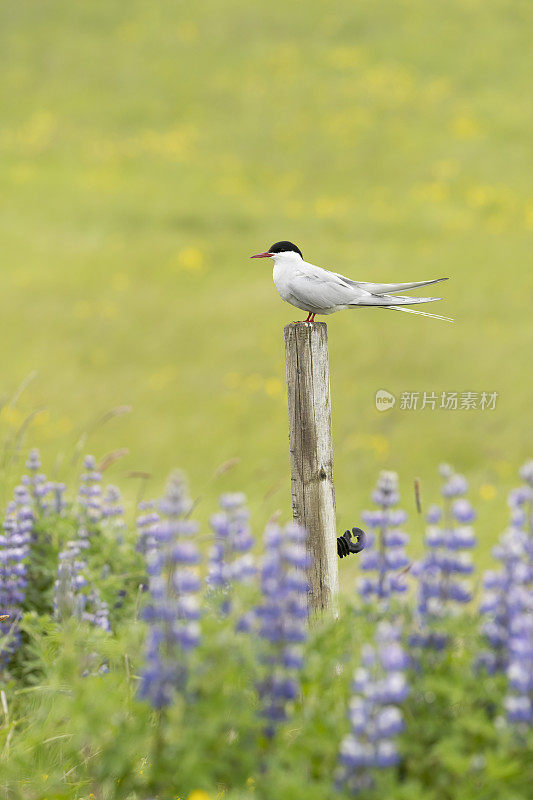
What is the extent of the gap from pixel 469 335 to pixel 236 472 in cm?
458

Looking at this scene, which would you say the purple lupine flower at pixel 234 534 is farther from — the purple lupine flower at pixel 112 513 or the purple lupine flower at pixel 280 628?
the purple lupine flower at pixel 112 513

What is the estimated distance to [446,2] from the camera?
23.5 meters

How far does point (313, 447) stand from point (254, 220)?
1396cm

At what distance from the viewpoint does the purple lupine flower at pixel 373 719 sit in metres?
1.98

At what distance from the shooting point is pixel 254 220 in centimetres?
1730

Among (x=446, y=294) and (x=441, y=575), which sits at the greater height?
(x=446, y=294)

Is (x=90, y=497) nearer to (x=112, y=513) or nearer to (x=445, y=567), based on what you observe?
(x=112, y=513)

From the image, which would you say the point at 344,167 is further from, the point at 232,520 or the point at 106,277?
the point at 232,520

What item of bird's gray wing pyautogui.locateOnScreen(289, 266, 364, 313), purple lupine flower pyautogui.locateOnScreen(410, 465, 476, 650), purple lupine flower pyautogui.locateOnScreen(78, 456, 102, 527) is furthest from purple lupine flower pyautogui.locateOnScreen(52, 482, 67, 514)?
purple lupine flower pyautogui.locateOnScreen(410, 465, 476, 650)

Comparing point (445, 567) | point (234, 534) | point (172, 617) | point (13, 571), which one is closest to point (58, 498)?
point (13, 571)

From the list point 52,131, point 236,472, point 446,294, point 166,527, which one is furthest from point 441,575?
point 52,131

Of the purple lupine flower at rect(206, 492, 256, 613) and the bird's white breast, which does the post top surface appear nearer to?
the bird's white breast

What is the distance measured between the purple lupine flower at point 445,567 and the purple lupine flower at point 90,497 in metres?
2.85

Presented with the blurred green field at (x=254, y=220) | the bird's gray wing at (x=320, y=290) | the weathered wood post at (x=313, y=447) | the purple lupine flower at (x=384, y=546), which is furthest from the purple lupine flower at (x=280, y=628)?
the blurred green field at (x=254, y=220)
